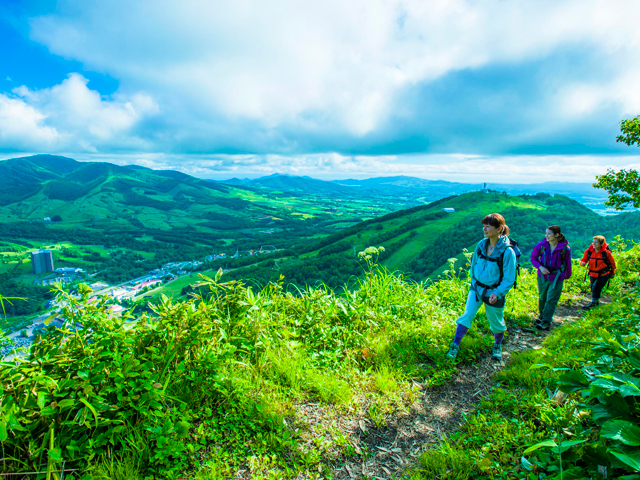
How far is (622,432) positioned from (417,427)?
2.09 m

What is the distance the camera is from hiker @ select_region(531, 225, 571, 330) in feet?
20.5

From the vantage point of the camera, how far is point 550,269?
6594 millimetres

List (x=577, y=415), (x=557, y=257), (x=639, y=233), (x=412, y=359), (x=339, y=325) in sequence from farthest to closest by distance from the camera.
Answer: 1. (x=639, y=233)
2. (x=557, y=257)
3. (x=339, y=325)
4. (x=412, y=359)
5. (x=577, y=415)

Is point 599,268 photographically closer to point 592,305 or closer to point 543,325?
point 592,305

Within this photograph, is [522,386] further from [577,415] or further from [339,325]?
[339,325]

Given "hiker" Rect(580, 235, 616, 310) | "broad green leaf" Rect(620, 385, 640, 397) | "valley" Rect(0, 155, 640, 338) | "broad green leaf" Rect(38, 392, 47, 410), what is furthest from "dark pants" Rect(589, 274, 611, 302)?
"valley" Rect(0, 155, 640, 338)

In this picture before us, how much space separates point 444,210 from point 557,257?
132462mm

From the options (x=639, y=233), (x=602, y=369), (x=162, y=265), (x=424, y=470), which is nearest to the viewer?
(x=602, y=369)

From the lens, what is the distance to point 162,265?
114375mm

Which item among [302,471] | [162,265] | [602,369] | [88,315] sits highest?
[88,315]

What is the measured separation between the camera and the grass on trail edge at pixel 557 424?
1786mm

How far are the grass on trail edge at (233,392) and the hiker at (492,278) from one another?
0.37 meters

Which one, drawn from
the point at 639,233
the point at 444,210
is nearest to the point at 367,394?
the point at 639,233

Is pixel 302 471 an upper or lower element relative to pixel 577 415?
lower
